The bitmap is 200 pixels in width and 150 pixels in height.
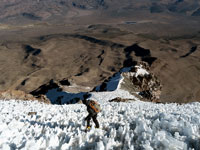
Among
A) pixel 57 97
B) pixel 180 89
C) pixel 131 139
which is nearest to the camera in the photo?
pixel 131 139

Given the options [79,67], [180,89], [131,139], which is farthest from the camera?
[79,67]

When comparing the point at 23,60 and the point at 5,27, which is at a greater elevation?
the point at 23,60

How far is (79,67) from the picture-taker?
209 feet

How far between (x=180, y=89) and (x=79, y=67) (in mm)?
33397

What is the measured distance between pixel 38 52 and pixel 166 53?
170 feet

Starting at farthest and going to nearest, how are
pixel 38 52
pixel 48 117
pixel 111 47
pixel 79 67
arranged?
pixel 111 47 → pixel 38 52 → pixel 79 67 → pixel 48 117

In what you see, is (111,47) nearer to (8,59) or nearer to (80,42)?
(80,42)

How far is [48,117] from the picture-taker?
782 centimetres

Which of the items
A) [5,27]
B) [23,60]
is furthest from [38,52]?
[5,27]

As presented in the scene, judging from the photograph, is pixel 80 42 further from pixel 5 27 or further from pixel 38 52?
pixel 5 27

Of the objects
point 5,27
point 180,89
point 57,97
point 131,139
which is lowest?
point 5,27

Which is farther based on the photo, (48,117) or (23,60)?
(23,60)

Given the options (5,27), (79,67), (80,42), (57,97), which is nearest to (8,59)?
(79,67)

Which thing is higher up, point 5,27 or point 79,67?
point 79,67
